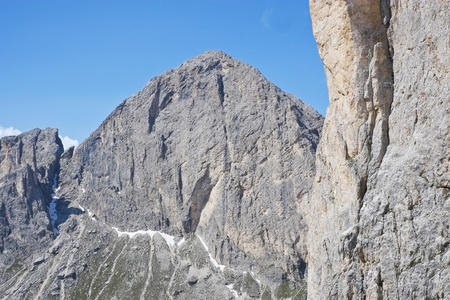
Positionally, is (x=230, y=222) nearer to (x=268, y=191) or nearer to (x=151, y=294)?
(x=268, y=191)

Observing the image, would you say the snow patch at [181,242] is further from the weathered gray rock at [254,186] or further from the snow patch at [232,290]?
the snow patch at [232,290]

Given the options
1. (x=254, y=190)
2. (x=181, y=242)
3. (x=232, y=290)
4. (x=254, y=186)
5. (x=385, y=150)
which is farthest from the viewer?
(x=181, y=242)

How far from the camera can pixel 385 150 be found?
162ft

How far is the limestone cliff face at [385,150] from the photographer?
42844mm

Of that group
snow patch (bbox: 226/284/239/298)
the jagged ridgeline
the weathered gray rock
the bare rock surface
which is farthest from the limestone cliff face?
the weathered gray rock

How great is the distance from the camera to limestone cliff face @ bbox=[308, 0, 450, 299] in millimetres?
42844

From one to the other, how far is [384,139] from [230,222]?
13644 cm

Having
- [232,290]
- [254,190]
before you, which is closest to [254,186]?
[254,190]

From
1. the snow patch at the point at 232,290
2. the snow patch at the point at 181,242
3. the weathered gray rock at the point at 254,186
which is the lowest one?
the snow patch at the point at 232,290

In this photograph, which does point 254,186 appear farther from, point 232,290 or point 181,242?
point 232,290

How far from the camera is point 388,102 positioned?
50094 mm

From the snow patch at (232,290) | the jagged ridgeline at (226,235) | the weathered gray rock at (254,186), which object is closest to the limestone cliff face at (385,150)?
the snow patch at (232,290)

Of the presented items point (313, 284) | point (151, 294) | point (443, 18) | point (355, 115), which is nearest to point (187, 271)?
point (151, 294)

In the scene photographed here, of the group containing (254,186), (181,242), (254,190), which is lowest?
(181,242)
